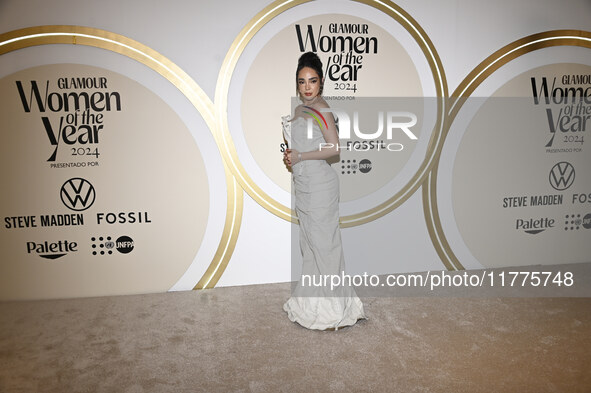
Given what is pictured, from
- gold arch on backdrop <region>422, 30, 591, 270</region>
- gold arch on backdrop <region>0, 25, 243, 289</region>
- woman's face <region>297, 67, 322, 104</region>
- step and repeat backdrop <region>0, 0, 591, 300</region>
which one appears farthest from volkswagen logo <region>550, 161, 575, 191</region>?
gold arch on backdrop <region>0, 25, 243, 289</region>

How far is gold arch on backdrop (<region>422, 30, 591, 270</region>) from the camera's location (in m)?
3.85

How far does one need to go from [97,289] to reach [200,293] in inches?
31.6

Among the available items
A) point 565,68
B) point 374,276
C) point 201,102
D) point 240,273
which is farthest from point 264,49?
point 565,68

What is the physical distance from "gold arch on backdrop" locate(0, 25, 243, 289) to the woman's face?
0.84m

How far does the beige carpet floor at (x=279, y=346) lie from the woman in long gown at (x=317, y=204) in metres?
0.13

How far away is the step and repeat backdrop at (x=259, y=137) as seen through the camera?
11.1 ft

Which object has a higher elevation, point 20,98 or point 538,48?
point 538,48

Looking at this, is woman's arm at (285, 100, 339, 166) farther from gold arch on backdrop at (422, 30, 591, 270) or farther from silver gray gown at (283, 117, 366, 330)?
gold arch on backdrop at (422, 30, 591, 270)

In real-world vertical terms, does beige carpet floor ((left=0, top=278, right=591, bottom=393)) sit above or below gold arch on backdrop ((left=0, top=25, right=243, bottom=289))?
below

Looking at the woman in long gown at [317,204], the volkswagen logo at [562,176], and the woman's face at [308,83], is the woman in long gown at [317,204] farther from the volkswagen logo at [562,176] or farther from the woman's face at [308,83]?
the volkswagen logo at [562,176]

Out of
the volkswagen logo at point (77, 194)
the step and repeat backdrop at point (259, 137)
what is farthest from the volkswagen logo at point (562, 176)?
the volkswagen logo at point (77, 194)

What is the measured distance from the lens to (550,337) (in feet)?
9.84

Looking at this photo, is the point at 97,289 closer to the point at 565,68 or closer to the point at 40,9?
the point at 40,9

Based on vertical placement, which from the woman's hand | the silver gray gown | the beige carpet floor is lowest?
the beige carpet floor
